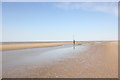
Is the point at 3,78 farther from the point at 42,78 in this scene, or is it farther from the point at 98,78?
the point at 98,78

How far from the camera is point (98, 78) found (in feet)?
19.6

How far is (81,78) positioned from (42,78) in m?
2.08

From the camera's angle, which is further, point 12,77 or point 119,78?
point 12,77

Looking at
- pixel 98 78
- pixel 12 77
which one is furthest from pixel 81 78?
pixel 12 77

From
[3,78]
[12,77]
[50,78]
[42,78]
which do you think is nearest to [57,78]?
[50,78]

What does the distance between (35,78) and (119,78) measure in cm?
443

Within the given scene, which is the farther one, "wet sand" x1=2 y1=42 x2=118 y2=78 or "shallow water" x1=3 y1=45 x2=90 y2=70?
"shallow water" x1=3 y1=45 x2=90 y2=70

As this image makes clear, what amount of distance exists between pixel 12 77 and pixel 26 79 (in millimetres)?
944

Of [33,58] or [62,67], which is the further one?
[33,58]

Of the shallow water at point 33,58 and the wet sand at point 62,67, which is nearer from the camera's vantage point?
the wet sand at point 62,67

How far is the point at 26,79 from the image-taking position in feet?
20.1

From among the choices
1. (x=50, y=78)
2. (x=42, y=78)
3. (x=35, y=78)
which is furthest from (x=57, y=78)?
(x=35, y=78)

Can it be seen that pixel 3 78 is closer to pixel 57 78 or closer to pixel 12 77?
pixel 12 77

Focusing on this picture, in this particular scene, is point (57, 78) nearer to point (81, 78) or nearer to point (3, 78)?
point (81, 78)
